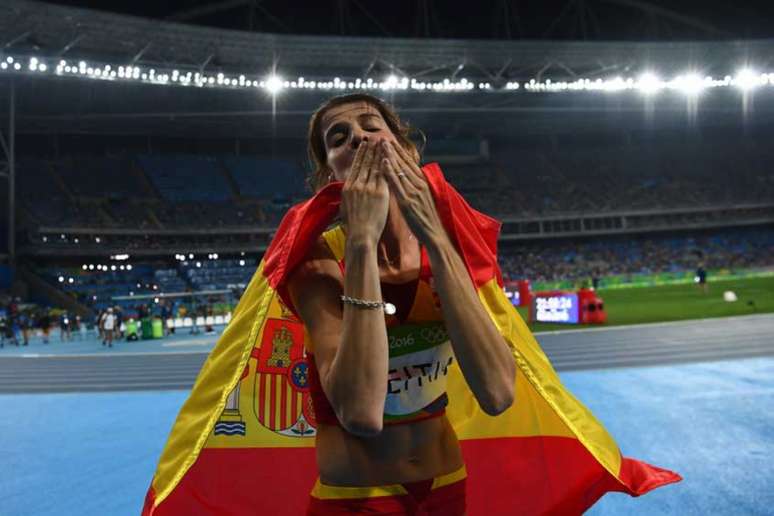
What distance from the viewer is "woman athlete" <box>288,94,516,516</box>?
1.11 m

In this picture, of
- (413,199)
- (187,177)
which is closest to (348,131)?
(413,199)

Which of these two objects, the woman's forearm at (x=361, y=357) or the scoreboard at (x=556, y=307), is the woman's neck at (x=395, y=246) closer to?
the woman's forearm at (x=361, y=357)

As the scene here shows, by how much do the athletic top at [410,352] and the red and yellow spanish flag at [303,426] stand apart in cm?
15

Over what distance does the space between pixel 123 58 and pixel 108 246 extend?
1636cm

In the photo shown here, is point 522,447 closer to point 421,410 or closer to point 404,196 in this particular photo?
point 421,410

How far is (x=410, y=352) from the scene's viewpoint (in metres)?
1.39

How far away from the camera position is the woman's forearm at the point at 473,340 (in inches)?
43.9

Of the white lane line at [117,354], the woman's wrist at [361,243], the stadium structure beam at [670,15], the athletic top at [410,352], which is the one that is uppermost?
the stadium structure beam at [670,15]

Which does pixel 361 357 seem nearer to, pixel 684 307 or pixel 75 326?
pixel 684 307

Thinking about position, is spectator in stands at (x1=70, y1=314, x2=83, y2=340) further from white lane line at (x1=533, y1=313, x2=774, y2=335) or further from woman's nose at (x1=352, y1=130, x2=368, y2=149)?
woman's nose at (x1=352, y1=130, x2=368, y2=149)

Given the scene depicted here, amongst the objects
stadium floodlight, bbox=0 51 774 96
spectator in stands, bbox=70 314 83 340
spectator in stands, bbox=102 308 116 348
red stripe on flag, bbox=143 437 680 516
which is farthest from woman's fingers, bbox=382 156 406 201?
spectator in stands, bbox=70 314 83 340

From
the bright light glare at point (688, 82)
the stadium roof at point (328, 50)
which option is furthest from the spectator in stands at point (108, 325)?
the bright light glare at point (688, 82)

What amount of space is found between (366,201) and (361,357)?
1.05 feet

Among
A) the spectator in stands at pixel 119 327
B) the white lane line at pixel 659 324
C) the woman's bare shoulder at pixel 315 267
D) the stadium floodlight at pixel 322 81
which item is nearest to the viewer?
the woman's bare shoulder at pixel 315 267
